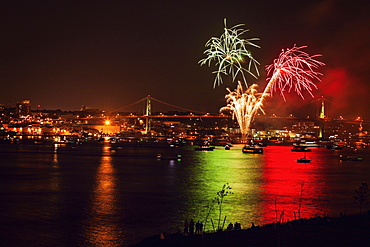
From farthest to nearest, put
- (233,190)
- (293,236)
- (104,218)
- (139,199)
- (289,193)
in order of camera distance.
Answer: (233,190) < (289,193) < (139,199) < (104,218) < (293,236)

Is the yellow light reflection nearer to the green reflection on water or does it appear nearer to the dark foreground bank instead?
the dark foreground bank

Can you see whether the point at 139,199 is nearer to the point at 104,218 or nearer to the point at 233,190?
the point at 104,218

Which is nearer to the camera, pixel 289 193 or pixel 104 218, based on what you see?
pixel 104 218

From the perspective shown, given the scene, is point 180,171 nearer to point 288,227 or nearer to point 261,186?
point 261,186

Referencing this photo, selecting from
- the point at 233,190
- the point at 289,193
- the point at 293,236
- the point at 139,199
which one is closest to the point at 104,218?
the point at 139,199

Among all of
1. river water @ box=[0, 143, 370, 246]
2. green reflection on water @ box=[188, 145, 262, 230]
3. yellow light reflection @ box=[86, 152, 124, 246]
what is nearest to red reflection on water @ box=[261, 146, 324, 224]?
river water @ box=[0, 143, 370, 246]

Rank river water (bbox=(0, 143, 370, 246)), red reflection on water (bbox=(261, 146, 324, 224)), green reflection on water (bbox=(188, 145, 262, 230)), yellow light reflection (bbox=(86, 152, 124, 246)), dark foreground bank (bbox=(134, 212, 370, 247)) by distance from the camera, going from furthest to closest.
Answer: red reflection on water (bbox=(261, 146, 324, 224)), green reflection on water (bbox=(188, 145, 262, 230)), river water (bbox=(0, 143, 370, 246)), yellow light reflection (bbox=(86, 152, 124, 246)), dark foreground bank (bbox=(134, 212, 370, 247))
